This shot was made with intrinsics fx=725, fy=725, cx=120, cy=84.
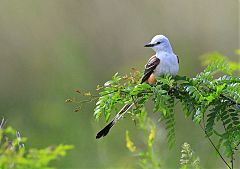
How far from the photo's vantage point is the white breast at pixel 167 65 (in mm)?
3639

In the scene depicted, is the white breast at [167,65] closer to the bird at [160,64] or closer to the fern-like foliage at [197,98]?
the bird at [160,64]

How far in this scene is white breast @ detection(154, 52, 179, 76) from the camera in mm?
3639

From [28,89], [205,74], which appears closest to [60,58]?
[28,89]

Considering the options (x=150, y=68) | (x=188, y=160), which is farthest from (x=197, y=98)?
(x=150, y=68)

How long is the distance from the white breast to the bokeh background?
2147mm

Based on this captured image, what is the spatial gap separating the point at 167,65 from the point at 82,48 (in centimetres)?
332

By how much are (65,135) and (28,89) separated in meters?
1.27

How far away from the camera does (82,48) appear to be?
6945 mm

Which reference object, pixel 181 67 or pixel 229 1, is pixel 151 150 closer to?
pixel 181 67

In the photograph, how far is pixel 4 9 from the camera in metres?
8.07

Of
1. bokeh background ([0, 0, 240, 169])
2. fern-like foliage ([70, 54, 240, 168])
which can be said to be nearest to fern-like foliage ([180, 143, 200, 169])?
fern-like foliage ([70, 54, 240, 168])

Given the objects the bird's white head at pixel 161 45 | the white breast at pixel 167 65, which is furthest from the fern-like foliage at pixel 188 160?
the bird's white head at pixel 161 45

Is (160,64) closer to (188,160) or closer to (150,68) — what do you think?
(150,68)

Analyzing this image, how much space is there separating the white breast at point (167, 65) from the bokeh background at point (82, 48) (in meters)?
2.15
